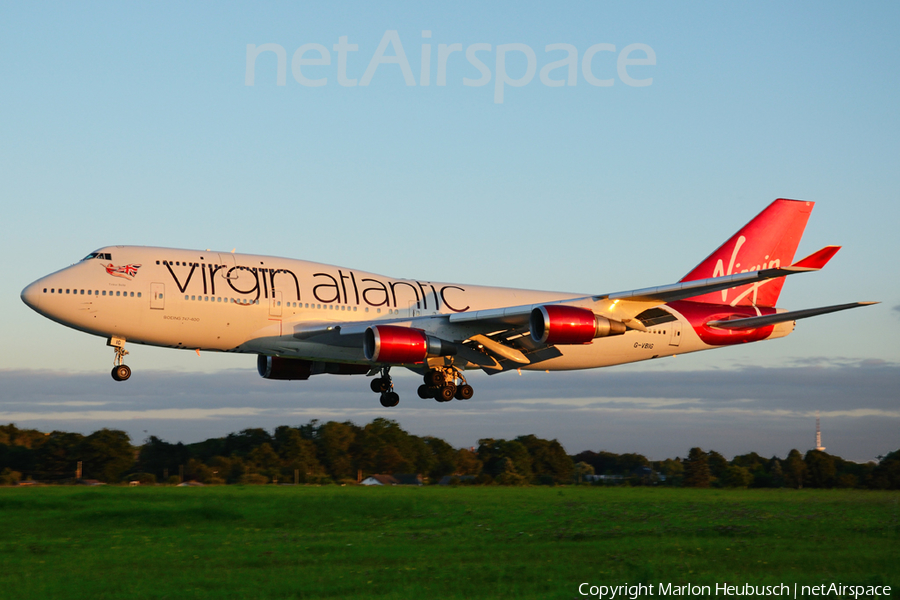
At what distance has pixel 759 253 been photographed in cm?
3806

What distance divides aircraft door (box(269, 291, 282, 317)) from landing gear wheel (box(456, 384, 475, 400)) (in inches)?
302

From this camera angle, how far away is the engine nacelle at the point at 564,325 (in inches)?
1155

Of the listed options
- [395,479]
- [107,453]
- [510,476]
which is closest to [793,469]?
[510,476]

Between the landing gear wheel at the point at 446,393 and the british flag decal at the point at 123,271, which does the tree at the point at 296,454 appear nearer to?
the landing gear wheel at the point at 446,393

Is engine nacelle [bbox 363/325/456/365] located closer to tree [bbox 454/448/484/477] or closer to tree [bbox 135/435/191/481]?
tree [bbox 454/448/484/477]

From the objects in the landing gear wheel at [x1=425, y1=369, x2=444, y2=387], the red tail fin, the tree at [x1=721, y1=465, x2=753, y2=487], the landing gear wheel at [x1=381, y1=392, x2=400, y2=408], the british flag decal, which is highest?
the red tail fin

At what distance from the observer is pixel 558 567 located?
16.7 m

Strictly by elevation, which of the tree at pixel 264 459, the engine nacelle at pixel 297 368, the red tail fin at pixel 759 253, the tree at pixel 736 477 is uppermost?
the red tail fin at pixel 759 253

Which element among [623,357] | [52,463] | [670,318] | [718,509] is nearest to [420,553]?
[718,509]

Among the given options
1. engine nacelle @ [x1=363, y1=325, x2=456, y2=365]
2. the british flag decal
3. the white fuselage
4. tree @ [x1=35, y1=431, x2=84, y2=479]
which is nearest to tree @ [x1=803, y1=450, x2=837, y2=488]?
the white fuselage

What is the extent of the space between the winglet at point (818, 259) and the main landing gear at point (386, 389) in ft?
56.2

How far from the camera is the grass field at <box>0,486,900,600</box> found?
15.4 metres

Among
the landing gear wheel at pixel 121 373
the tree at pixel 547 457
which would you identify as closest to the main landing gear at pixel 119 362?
the landing gear wheel at pixel 121 373

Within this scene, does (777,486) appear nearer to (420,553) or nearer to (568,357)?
(568,357)
